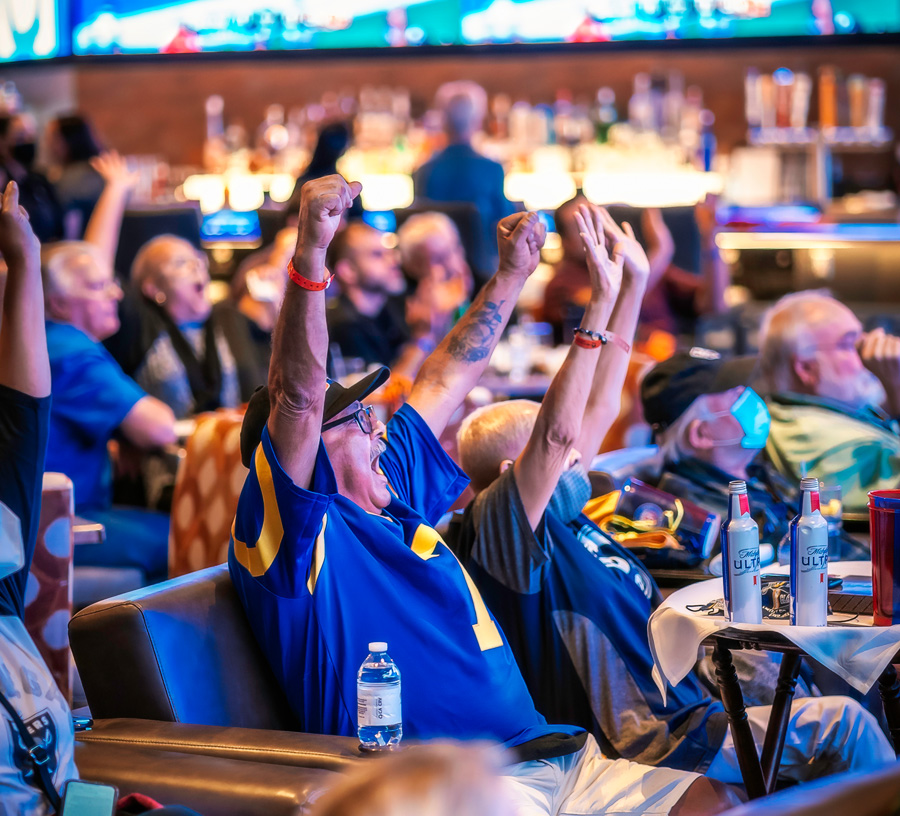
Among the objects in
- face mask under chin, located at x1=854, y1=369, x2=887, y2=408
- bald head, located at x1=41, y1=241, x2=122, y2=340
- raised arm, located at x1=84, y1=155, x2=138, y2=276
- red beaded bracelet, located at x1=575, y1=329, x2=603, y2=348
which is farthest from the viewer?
raised arm, located at x1=84, y1=155, x2=138, y2=276

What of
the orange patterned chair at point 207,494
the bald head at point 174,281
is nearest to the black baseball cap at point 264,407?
the orange patterned chair at point 207,494

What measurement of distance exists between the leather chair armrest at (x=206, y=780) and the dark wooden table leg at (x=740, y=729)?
2.53ft

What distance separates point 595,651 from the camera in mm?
2254

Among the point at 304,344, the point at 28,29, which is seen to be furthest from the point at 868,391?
the point at 28,29

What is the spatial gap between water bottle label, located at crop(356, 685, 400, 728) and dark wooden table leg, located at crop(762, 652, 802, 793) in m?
0.76

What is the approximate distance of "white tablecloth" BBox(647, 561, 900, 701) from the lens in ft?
6.24

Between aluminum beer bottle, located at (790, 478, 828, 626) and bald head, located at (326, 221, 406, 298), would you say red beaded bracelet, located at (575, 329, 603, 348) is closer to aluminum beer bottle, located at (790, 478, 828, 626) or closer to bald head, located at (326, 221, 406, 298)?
aluminum beer bottle, located at (790, 478, 828, 626)

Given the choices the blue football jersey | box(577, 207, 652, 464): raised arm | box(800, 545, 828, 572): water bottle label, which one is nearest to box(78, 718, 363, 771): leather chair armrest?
the blue football jersey

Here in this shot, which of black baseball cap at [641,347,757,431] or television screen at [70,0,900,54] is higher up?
television screen at [70,0,900,54]

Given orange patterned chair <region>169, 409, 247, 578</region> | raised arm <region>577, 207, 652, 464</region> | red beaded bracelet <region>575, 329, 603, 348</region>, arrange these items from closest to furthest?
1. red beaded bracelet <region>575, 329, 603, 348</region>
2. raised arm <region>577, 207, 652, 464</region>
3. orange patterned chair <region>169, 409, 247, 578</region>

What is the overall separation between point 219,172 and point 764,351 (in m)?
5.97

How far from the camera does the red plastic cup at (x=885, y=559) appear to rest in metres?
1.96

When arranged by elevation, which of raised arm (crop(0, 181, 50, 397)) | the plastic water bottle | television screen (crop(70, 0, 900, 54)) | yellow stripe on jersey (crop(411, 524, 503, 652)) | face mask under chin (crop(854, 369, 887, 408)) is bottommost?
the plastic water bottle

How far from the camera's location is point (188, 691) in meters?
1.93
